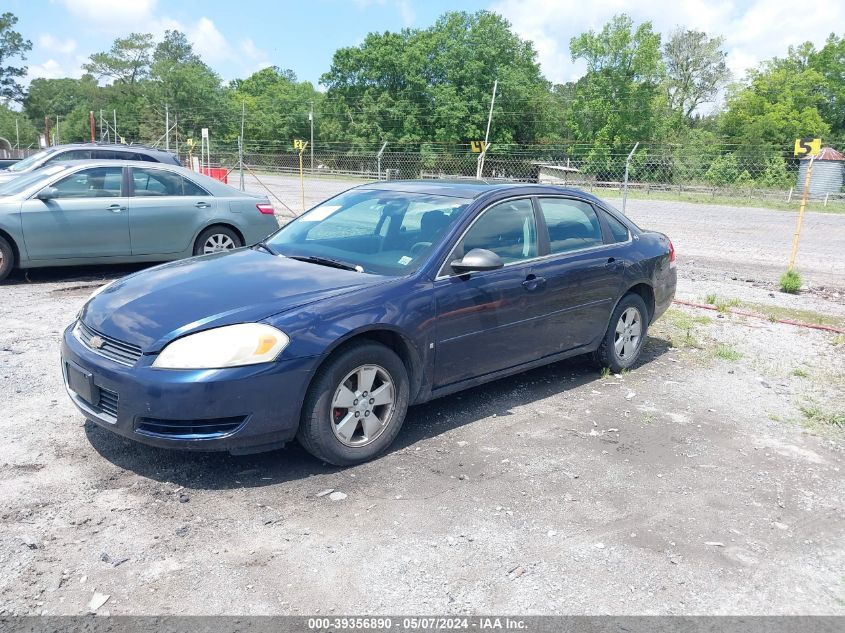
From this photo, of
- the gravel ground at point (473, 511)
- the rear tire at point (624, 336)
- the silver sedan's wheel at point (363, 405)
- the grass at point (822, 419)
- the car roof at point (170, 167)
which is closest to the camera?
the gravel ground at point (473, 511)

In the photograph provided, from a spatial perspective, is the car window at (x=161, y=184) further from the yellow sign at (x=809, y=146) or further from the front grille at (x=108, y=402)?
the yellow sign at (x=809, y=146)

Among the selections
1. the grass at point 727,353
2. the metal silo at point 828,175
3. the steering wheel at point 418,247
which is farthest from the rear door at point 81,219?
the metal silo at point 828,175

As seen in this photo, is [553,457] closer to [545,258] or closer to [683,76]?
[545,258]

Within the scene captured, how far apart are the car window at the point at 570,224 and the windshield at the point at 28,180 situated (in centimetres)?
664

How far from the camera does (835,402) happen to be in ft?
19.5

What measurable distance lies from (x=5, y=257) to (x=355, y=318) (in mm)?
6702

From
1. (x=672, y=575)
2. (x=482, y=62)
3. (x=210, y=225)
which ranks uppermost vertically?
(x=482, y=62)

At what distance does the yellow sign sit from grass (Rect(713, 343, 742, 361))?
512 cm

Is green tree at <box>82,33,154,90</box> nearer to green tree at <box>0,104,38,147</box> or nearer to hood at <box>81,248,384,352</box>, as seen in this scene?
green tree at <box>0,104,38,147</box>

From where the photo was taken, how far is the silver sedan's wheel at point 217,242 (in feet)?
33.8

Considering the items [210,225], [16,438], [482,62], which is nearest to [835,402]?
[16,438]

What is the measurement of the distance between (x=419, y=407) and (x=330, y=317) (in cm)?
155

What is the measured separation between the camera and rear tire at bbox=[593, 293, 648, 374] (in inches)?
247

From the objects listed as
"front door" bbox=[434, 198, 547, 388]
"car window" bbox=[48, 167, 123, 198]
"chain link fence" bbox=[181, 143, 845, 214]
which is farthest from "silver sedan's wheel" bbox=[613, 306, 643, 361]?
"chain link fence" bbox=[181, 143, 845, 214]
